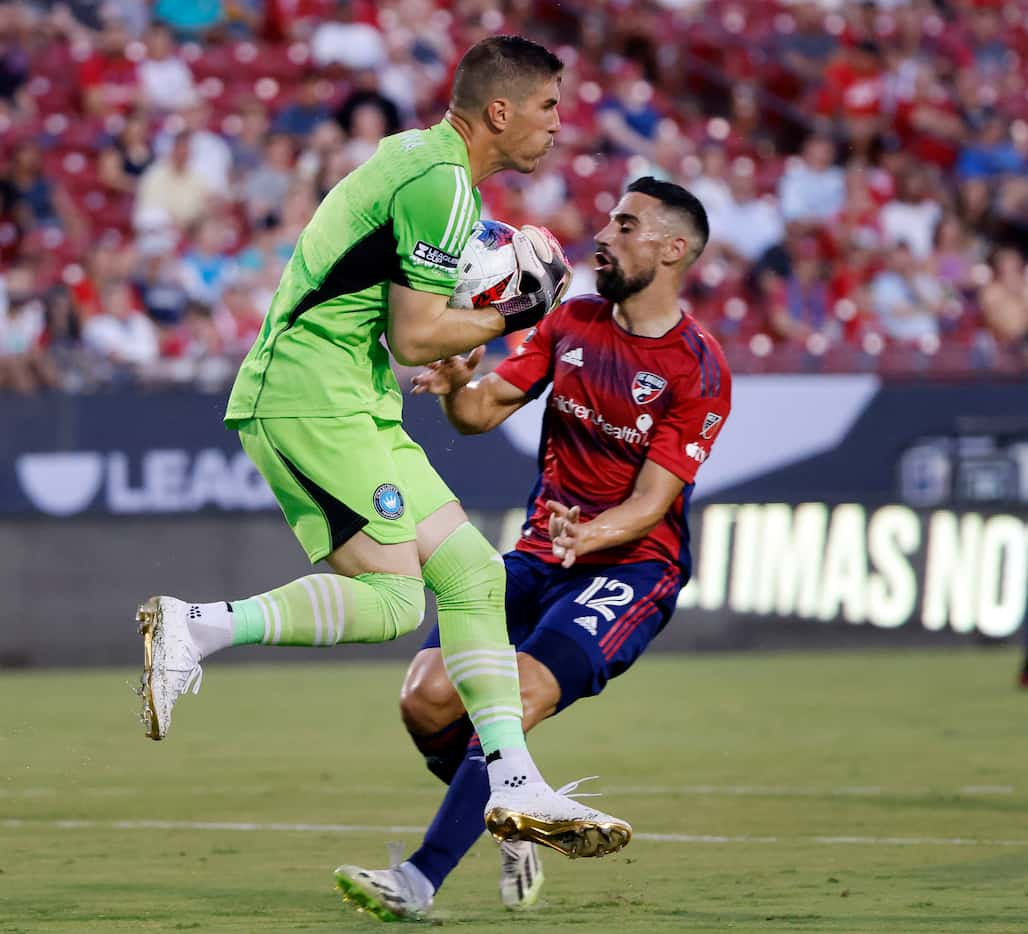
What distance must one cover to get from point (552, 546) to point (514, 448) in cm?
781

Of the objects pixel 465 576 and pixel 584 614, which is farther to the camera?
pixel 584 614

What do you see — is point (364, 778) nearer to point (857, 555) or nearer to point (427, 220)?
point (427, 220)

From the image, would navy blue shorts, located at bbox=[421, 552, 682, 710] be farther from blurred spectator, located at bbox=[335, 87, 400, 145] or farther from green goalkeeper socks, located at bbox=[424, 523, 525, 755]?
blurred spectator, located at bbox=[335, 87, 400, 145]

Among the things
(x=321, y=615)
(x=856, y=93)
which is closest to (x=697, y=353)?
(x=321, y=615)

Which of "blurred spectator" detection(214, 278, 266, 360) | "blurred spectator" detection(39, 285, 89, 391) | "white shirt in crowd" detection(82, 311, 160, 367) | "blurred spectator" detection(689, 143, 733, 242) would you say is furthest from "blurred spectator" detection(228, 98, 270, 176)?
"blurred spectator" detection(689, 143, 733, 242)

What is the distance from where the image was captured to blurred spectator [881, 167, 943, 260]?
17.6 meters

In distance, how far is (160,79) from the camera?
16594mm

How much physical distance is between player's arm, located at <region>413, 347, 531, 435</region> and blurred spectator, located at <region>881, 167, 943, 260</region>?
448 inches

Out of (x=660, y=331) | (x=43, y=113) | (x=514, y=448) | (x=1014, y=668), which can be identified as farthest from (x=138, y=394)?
(x=660, y=331)

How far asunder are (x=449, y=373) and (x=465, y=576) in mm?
886

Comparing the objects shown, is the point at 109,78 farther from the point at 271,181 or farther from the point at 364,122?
the point at 364,122

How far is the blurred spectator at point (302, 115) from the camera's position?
54.6 feet

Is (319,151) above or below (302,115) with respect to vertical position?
below

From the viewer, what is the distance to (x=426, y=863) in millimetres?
5527
